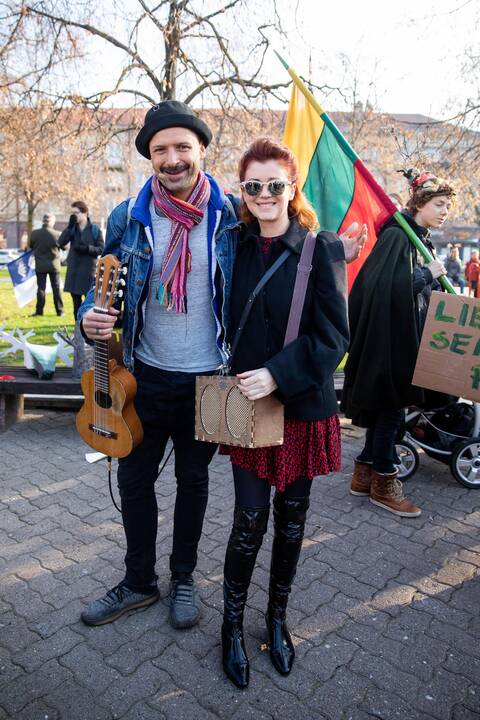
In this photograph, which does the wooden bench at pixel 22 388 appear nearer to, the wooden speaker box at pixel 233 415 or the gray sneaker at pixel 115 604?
the gray sneaker at pixel 115 604

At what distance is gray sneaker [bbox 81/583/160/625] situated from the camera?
2688mm

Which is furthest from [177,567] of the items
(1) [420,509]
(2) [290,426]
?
(1) [420,509]

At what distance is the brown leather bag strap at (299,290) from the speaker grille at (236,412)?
0.27 meters

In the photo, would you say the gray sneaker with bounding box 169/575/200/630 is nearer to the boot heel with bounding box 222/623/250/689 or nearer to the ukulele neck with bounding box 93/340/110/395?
the boot heel with bounding box 222/623/250/689

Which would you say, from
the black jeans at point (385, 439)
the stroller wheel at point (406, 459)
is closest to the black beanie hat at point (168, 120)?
the black jeans at point (385, 439)

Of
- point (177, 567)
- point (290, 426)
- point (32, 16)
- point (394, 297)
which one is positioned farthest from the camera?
point (32, 16)

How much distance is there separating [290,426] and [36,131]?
816 centimetres

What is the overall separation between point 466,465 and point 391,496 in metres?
0.77

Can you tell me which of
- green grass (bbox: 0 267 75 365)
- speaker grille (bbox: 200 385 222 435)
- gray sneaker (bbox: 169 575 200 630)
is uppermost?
speaker grille (bbox: 200 385 222 435)

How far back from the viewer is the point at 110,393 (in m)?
2.50

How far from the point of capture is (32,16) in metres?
7.95

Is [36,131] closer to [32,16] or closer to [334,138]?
[32,16]

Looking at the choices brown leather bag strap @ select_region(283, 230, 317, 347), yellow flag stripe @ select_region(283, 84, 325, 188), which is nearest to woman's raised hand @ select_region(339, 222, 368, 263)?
brown leather bag strap @ select_region(283, 230, 317, 347)

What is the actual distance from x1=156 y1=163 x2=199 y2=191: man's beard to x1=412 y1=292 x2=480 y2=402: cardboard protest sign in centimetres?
156
